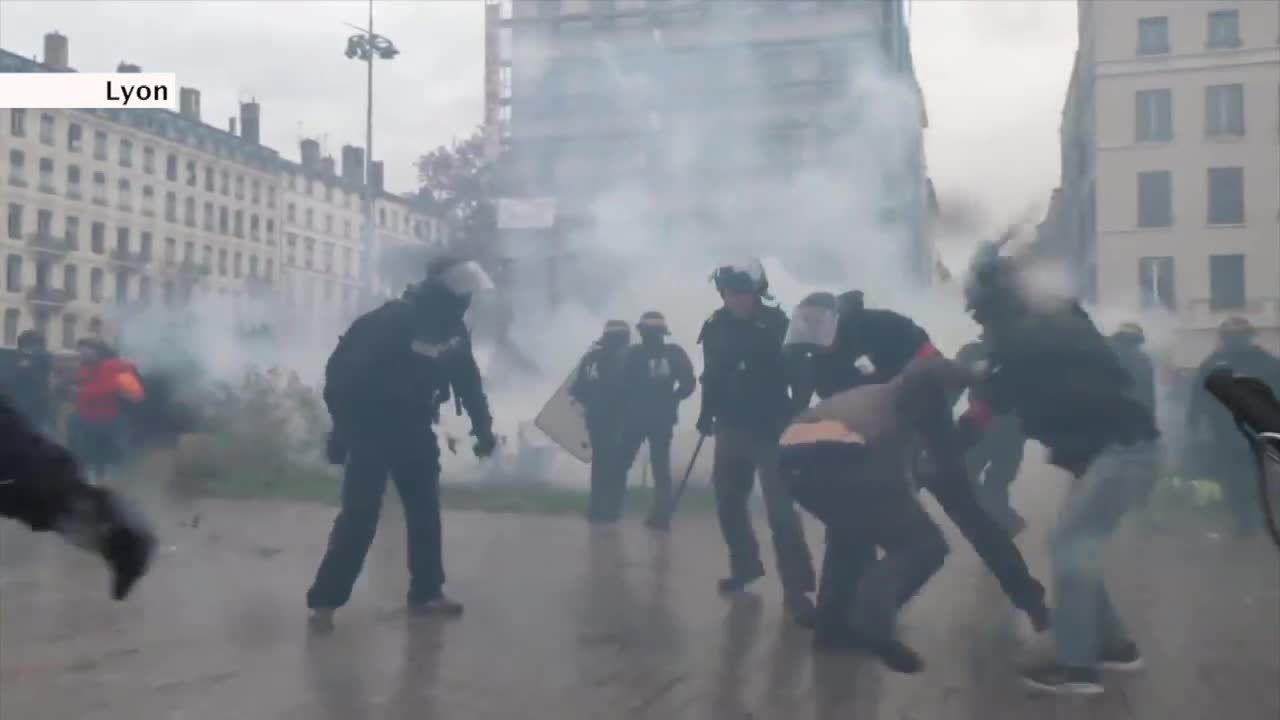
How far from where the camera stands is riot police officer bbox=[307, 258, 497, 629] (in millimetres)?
5199

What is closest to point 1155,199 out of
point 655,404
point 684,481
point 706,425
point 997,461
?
point 997,461

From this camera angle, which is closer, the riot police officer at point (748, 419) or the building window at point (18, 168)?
the riot police officer at point (748, 419)

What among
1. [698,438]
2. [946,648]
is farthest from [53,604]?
[946,648]

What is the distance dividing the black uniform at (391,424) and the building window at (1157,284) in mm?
2802

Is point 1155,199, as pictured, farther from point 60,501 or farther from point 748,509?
point 60,501

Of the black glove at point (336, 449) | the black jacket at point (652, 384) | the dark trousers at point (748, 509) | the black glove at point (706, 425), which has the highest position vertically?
the black jacket at point (652, 384)

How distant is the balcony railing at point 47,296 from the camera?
708 centimetres

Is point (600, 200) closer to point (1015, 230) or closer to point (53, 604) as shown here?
point (1015, 230)

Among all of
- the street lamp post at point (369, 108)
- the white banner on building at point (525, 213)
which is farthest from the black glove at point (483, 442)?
the white banner on building at point (525, 213)

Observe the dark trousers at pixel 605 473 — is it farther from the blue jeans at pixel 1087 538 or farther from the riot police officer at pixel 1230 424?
the blue jeans at pixel 1087 538

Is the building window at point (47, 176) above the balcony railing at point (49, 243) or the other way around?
above

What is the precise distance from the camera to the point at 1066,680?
404 cm

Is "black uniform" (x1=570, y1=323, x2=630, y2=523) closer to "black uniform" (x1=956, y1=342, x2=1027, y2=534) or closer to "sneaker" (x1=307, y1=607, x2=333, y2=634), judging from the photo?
"sneaker" (x1=307, y1=607, x2=333, y2=634)

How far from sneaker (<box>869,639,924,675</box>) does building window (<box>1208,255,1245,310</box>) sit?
199cm
